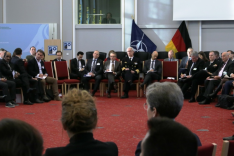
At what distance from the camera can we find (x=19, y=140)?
809mm

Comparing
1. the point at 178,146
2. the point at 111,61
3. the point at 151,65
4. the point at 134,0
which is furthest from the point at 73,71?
the point at 178,146

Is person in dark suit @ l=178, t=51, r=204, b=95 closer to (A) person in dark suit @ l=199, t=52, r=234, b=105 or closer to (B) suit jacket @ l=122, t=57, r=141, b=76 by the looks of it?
(A) person in dark suit @ l=199, t=52, r=234, b=105

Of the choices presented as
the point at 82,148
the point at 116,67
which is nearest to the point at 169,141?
the point at 82,148

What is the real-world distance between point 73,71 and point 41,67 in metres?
1.54

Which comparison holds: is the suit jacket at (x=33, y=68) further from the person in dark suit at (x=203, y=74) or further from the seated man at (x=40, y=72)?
the person in dark suit at (x=203, y=74)

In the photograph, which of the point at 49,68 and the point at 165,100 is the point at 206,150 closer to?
the point at 165,100

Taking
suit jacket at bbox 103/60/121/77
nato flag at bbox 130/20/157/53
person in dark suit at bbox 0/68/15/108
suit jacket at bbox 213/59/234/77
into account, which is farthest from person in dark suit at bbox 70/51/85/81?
suit jacket at bbox 213/59/234/77

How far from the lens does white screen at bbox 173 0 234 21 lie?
466 inches

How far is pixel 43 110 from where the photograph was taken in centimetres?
681

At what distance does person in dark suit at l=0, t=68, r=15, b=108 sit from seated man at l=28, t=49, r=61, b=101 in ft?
2.40

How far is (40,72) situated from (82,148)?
716 cm

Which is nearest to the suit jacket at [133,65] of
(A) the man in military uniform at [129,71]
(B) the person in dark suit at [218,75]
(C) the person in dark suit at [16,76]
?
(A) the man in military uniform at [129,71]

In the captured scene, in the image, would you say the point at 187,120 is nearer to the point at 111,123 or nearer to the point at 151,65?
the point at 111,123

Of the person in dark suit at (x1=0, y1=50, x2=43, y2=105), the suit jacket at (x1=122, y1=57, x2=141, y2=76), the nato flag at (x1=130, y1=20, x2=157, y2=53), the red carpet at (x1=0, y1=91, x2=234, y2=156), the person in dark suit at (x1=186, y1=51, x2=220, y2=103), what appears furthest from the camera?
the nato flag at (x1=130, y1=20, x2=157, y2=53)
